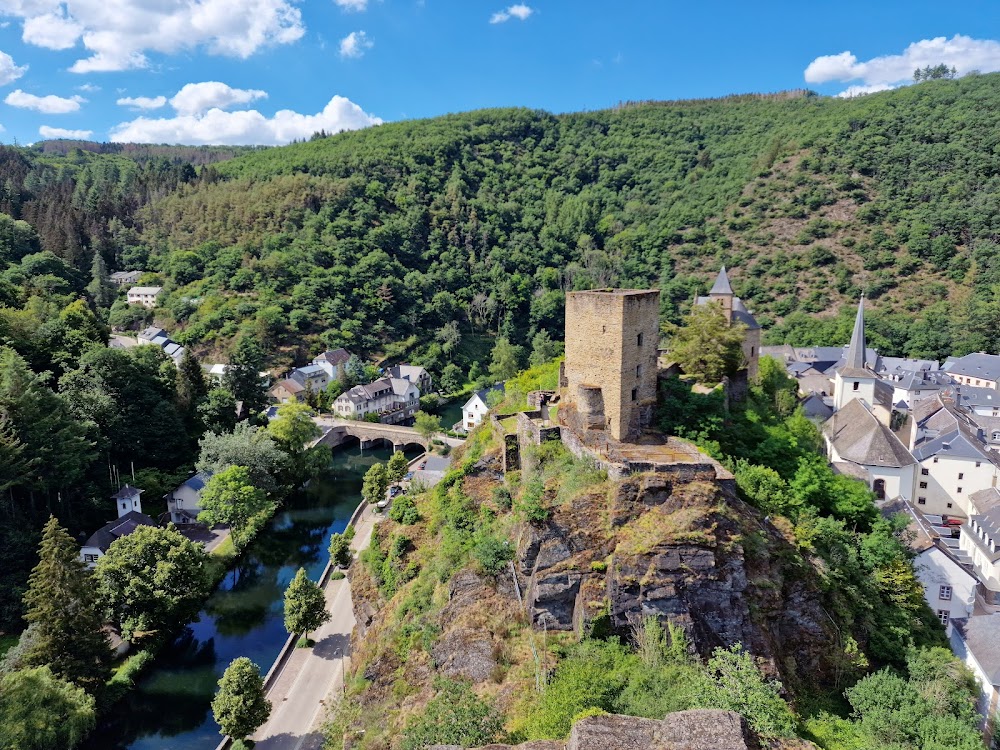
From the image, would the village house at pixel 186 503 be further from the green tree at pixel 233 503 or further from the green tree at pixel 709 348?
the green tree at pixel 709 348

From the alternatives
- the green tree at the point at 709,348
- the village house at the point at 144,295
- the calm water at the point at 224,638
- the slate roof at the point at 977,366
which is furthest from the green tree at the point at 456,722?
the village house at the point at 144,295

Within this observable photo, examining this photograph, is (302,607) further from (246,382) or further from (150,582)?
(246,382)

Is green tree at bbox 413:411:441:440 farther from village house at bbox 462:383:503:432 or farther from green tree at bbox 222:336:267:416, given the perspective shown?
green tree at bbox 222:336:267:416

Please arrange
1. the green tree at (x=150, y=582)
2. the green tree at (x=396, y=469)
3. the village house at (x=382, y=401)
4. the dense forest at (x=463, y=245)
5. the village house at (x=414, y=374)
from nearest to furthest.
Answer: the green tree at (x=150, y=582), the green tree at (x=396, y=469), the dense forest at (x=463, y=245), the village house at (x=382, y=401), the village house at (x=414, y=374)

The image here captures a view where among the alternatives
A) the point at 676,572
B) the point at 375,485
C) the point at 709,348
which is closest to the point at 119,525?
the point at 375,485

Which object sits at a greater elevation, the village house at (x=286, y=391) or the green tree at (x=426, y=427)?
the village house at (x=286, y=391)

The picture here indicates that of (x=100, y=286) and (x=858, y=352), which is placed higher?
(x=100, y=286)

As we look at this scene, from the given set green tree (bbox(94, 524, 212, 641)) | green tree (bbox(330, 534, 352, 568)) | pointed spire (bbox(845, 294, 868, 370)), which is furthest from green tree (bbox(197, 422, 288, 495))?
pointed spire (bbox(845, 294, 868, 370))
